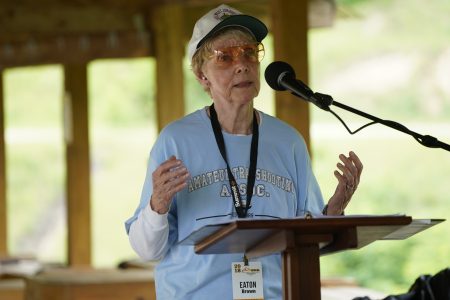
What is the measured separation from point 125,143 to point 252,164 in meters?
20.8

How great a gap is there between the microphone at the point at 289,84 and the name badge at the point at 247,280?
0.50m

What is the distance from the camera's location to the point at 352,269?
19594 millimetres

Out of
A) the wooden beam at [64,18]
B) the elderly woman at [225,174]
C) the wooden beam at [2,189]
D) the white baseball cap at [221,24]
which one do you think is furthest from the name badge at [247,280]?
the wooden beam at [2,189]

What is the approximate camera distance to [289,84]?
10.4ft

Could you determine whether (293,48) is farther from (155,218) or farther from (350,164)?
(155,218)

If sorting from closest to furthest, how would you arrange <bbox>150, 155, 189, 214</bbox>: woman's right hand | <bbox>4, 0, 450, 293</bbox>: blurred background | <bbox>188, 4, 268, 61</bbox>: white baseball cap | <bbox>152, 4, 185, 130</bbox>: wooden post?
<bbox>150, 155, 189, 214</bbox>: woman's right hand < <bbox>188, 4, 268, 61</bbox>: white baseball cap < <bbox>152, 4, 185, 130</bbox>: wooden post < <bbox>4, 0, 450, 293</bbox>: blurred background

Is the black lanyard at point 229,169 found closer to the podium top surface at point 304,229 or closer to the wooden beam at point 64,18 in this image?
the podium top surface at point 304,229

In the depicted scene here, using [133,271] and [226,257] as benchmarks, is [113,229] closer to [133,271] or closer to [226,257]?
[133,271]

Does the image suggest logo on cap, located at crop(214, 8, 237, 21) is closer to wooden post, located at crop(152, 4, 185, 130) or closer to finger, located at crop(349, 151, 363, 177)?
finger, located at crop(349, 151, 363, 177)

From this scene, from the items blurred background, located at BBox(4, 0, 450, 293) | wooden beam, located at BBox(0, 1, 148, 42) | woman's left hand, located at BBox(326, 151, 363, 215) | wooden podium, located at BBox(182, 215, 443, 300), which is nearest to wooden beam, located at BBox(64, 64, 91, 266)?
wooden beam, located at BBox(0, 1, 148, 42)

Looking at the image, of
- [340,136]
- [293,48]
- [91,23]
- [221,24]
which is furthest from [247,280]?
[340,136]

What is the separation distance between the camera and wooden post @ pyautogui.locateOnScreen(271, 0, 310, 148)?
6.31 metres

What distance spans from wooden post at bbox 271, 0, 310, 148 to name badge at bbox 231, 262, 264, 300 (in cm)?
316

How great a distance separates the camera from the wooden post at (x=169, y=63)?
8.52 metres
